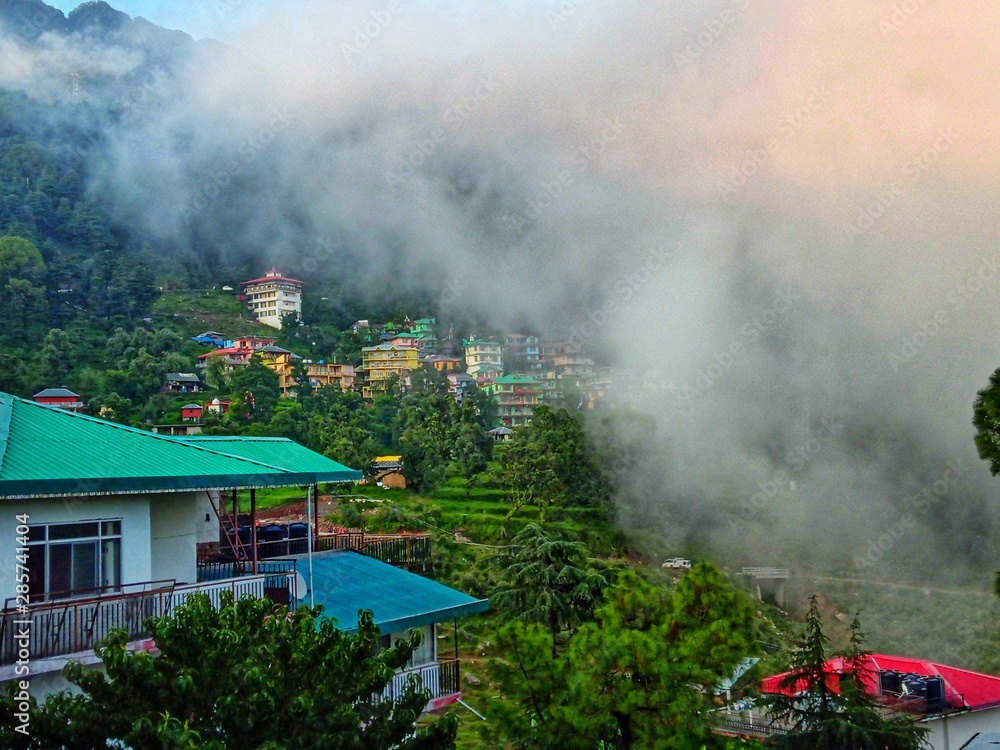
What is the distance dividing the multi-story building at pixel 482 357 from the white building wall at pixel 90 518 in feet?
233

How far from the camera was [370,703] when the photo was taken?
686cm

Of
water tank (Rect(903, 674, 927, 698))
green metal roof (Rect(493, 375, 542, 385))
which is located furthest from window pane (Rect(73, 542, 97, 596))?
green metal roof (Rect(493, 375, 542, 385))

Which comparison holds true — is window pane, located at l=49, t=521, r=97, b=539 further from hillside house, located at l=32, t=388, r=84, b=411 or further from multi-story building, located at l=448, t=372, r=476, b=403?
multi-story building, located at l=448, t=372, r=476, b=403

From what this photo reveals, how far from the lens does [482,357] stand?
272 ft

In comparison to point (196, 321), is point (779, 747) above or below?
below

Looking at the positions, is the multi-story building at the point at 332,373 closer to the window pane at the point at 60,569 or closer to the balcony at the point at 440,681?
the balcony at the point at 440,681

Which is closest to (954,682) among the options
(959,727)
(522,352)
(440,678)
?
(959,727)

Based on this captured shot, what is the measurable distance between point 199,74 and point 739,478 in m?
125

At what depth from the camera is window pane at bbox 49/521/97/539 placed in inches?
348

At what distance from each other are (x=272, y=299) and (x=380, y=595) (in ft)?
266

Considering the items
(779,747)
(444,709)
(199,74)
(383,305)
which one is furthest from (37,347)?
(199,74)

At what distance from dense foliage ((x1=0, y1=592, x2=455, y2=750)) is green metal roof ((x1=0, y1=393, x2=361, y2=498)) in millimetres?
2404

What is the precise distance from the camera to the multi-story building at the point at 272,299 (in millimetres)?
88875

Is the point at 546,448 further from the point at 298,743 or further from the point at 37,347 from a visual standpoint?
the point at 37,347
